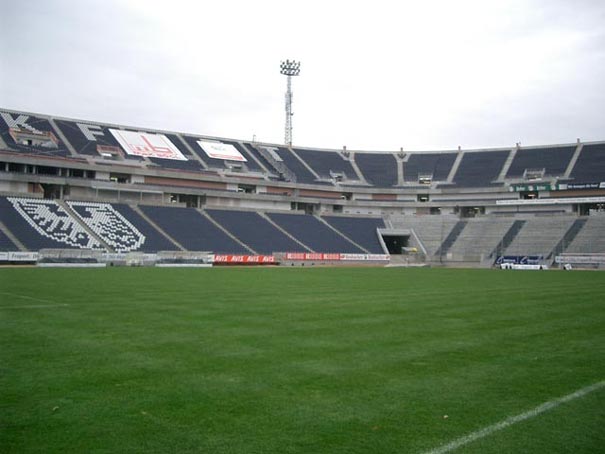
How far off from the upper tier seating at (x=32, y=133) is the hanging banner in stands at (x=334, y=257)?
3019 cm

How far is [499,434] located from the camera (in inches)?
240

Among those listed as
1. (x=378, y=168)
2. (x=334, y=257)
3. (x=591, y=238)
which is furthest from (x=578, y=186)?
(x=334, y=257)

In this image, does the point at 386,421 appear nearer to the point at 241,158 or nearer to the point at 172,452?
the point at 172,452

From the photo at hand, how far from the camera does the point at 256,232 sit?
67750mm

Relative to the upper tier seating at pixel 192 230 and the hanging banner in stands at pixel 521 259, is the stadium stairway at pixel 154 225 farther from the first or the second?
the hanging banner in stands at pixel 521 259

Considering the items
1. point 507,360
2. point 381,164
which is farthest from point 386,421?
point 381,164

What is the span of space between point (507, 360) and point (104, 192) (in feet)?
209

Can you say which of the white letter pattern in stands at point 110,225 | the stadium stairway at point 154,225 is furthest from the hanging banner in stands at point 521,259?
the white letter pattern in stands at point 110,225

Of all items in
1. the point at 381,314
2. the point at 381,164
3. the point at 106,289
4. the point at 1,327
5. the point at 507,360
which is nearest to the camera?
the point at 507,360

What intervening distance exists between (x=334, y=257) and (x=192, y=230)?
16.5 metres

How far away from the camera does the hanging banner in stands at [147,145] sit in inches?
2908

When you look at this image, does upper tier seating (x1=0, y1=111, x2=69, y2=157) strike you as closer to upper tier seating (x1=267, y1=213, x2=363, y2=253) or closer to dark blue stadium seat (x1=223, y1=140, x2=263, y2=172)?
dark blue stadium seat (x1=223, y1=140, x2=263, y2=172)

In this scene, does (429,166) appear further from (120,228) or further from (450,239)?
(120,228)

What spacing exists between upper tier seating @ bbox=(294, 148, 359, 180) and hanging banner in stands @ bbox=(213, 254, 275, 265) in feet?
99.7
